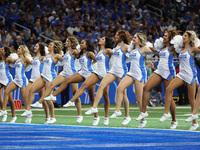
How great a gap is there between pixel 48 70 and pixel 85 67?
99 cm

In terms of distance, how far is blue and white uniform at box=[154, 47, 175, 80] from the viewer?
10.1m

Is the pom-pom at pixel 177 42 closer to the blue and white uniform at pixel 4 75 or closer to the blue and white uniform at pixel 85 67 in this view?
the blue and white uniform at pixel 85 67

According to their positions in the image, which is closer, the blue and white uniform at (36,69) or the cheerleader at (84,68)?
the cheerleader at (84,68)

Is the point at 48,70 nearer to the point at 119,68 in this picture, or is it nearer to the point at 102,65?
the point at 102,65

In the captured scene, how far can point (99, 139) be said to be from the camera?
8070 millimetres

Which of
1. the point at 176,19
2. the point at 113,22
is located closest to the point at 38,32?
the point at 113,22

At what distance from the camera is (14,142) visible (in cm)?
768

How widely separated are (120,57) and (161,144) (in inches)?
163

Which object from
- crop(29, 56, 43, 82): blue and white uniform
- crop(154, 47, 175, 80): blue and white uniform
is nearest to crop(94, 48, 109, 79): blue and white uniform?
crop(154, 47, 175, 80): blue and white uniform

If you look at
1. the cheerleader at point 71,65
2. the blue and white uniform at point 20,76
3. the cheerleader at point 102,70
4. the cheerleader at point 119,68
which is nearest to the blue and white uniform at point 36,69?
the blue and white uniform at point 20,76

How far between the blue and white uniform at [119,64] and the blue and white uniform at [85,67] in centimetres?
79

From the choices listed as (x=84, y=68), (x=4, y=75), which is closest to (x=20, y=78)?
(x=4, y=75)

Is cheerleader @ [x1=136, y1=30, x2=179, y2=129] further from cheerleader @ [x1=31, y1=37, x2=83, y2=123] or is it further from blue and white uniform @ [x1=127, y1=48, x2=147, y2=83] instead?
cheerleader @ [x1=31, y1=37, x2=83, y2=123]

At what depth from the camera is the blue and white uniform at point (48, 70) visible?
480 inches
